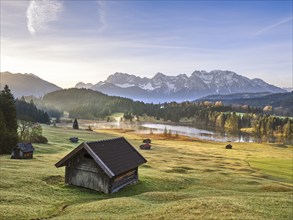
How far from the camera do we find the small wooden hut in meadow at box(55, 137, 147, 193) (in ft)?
128

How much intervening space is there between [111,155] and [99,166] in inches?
115

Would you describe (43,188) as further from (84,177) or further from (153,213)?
(153,213)

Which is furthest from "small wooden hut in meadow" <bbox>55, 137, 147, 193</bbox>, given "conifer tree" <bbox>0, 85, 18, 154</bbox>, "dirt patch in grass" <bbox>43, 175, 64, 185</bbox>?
"conifer tree" <bbox>0, 85, 18, 154</bbox>

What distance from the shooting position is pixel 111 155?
41.6m

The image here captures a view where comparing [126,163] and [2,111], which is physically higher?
[2,111]

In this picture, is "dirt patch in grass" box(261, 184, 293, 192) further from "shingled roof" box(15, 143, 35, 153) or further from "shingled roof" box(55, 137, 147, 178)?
"shingled roof" box(15, 143, 35, 153)

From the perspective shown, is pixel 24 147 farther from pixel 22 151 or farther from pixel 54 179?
pixel 54 179

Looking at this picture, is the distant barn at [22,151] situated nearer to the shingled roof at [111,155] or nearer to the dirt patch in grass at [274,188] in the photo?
the shingled roof at [111,155]

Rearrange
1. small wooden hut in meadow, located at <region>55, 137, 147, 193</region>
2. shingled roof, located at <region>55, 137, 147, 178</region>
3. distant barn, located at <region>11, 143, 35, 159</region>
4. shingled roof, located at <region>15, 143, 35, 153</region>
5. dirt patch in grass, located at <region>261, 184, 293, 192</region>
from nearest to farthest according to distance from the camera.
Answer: shingled roof, located at <region>55, 137, 147, 178</region> < small wooden hut in meadow, located at <region>55, 137, 147, 193</region> < dirt patch in grass, located at <region>261, 184, 293, 192</region> < distant barn, located at <region>11, 143, 35, 159</region> < shingled roof, located at <region>15, 143, 35, 153</region>

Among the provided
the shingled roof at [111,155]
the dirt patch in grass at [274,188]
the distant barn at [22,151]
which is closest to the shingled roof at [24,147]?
the distant barn at [22,151]

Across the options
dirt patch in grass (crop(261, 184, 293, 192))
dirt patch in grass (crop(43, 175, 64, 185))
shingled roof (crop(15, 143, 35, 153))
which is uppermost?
shingled roof (crop(15, 143, 35, 153))

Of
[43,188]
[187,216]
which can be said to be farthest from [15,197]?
[187,216]

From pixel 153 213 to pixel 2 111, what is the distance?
67.8 metres

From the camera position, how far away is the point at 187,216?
79.1 feet
